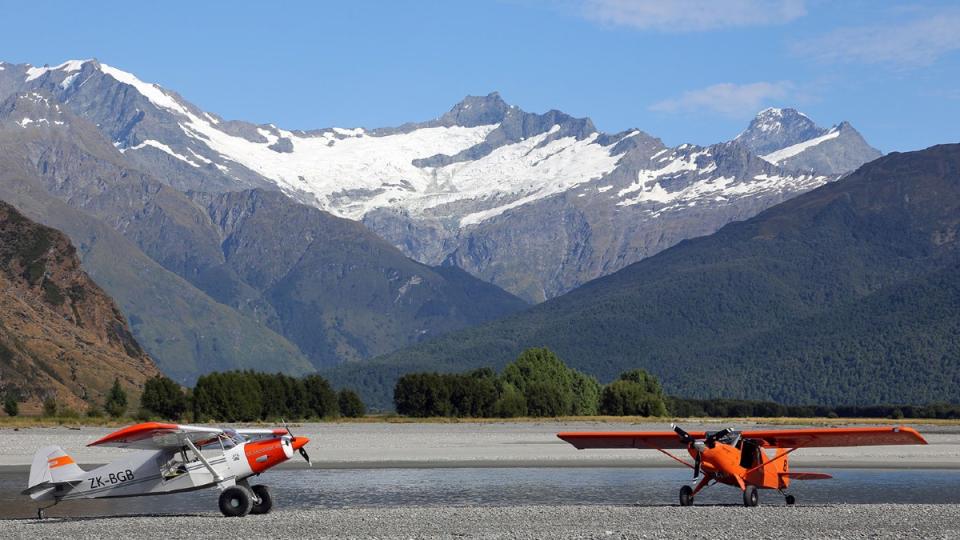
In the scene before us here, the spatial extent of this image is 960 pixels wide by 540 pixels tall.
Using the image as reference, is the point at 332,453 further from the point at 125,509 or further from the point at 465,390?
the point at 465,390

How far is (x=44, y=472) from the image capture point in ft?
153

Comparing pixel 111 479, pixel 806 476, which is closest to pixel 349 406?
pixel 111 479

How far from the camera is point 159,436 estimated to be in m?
44.9

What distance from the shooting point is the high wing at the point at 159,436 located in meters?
43.9

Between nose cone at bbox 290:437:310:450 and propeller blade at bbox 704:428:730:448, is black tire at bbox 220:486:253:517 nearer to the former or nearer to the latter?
nose cone at bbox 290:437:310:450

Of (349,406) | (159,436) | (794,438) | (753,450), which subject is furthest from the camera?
(349,406)

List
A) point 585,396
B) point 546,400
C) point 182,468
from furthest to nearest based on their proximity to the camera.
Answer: point 585,396 → point 546,400 → point 182,468

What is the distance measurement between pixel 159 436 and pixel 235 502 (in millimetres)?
3494

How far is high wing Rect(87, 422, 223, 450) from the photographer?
43906 millimetres

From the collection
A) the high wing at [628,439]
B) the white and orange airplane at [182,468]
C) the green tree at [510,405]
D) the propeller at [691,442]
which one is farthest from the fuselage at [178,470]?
the green tree at [510,405]

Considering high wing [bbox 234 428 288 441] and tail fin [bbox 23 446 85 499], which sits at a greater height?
high wing [bbox 234 428 288 441]

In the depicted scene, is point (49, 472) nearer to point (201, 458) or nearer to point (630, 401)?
point (201, 458)

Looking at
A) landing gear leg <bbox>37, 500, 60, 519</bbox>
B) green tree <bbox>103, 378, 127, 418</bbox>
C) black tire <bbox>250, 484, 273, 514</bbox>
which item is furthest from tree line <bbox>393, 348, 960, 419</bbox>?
black tire <bbox>250, 484, 273, 514</bbox>

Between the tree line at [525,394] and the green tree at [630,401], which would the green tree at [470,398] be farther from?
the green tree at [630,401]
